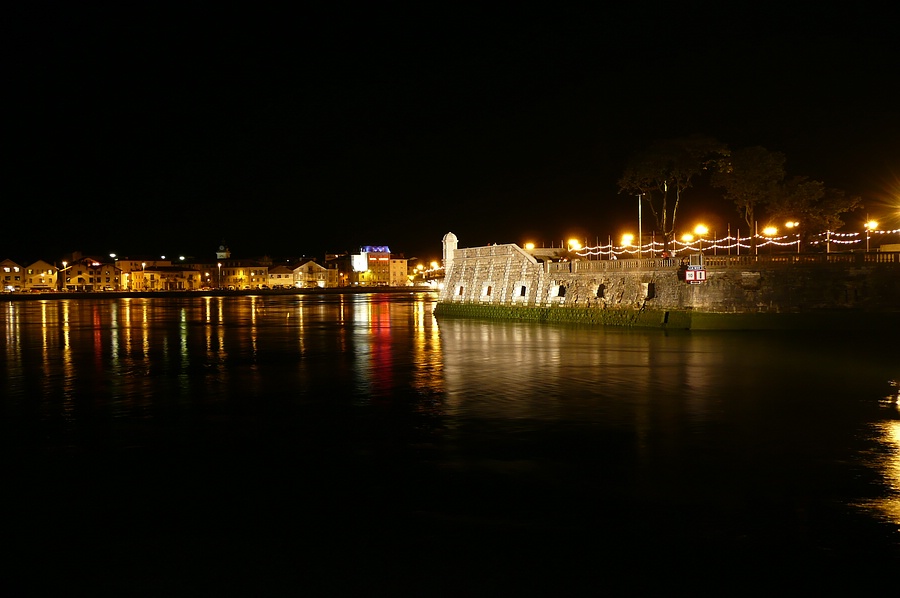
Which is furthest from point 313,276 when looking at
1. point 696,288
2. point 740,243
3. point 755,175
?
point 696,288

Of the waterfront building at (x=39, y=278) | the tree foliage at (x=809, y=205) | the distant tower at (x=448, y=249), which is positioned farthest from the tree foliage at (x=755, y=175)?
the waterfront building at (x=39, y=278)

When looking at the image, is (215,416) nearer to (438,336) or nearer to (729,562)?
(729,562)

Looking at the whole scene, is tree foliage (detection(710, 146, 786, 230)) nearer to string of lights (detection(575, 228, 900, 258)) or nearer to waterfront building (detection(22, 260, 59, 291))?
string of lights (detection(575, 228, 900, 258))

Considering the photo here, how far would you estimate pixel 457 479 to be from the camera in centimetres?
1251

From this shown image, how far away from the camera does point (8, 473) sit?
1320cm

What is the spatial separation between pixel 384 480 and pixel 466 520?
2574 mm

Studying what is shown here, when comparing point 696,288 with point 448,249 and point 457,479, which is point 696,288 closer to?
point 457,479

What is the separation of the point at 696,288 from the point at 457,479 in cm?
3066

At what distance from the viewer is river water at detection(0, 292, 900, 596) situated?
879 centimetres

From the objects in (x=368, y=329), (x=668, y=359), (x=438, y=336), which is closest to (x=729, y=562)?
(x=668, y=359)

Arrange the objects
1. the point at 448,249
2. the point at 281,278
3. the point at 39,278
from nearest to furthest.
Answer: the point at 448,249
the point at 39,278
the point at 281,278

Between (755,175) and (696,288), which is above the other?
(755,175)

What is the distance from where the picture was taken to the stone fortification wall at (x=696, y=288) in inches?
1405

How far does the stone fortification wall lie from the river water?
919 centimetres
